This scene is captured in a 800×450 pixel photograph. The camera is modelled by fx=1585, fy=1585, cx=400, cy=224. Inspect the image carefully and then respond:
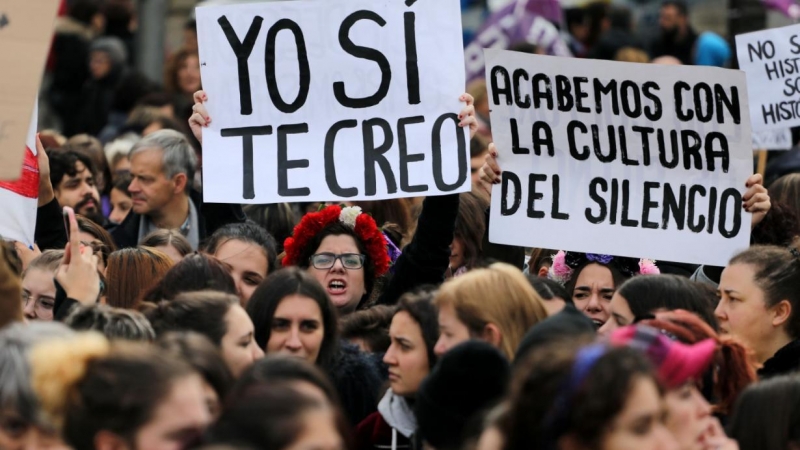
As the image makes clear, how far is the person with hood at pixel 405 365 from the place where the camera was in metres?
5.43

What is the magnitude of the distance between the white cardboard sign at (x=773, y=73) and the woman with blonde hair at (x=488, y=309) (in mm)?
4119

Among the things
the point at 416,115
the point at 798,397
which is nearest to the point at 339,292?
the point at 416,115

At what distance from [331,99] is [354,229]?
621mm

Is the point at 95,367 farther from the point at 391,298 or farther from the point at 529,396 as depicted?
the point at 391,298

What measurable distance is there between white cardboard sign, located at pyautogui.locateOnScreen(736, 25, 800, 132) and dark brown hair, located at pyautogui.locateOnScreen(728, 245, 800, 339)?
2788 millimetres

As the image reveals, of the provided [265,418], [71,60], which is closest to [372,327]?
[265,418]

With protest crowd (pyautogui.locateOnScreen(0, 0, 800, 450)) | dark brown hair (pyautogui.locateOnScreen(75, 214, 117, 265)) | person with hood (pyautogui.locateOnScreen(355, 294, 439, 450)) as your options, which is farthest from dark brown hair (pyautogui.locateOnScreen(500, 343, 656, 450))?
dark brown hair (pyautogui.locateOnScreen(75, 214, 117, 265))

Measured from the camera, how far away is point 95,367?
4.00 m

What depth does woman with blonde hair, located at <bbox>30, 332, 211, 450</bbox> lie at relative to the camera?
3.87 m

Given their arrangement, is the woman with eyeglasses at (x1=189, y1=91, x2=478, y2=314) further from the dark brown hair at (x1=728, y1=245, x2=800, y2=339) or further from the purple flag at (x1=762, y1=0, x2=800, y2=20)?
the purple flag at (x1=762, y1=0, x2=800, y2=20)

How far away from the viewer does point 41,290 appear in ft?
21.2

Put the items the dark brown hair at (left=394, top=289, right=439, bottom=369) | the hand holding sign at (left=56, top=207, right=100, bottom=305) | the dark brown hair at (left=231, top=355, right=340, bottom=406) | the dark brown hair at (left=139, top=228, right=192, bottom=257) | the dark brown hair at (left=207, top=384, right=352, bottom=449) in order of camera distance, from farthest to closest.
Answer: the dark brown hair at (left=139, top=228, right=192, bottom=257) < the hand holding sign at (left=56, top=207, right=100, bottom=305) < the dark brown hair at (left=394, top=289, right=439, bottom=369) < the dark brown hair at (left=231, top=355, right=340, bottom=406) < the dark brown hair at (left=207, top=384, right=352, bottom=449)

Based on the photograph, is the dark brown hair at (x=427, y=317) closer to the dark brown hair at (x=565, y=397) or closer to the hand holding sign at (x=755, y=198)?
the dark brown hair at (x=565, y=397)

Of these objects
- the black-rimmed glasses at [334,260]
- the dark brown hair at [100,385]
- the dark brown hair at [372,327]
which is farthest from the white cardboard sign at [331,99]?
the dark brown hair at [100,385]
